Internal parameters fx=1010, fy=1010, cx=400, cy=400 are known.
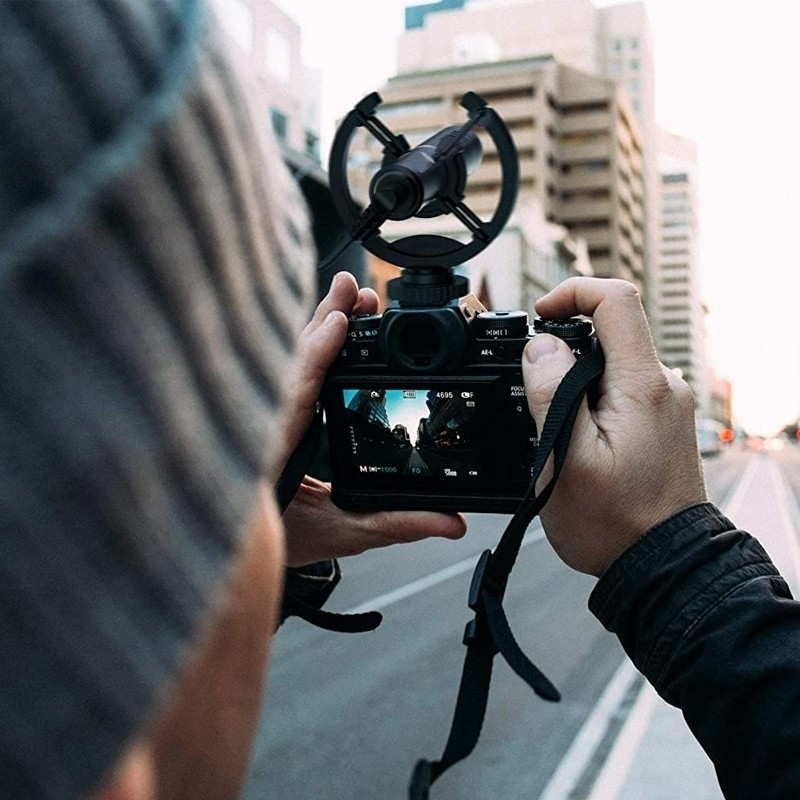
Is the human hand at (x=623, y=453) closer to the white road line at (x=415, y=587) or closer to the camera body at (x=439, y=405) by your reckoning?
the camera body at (x=439, y=405)

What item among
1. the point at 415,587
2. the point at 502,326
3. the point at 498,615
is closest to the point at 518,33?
the point at 415,587

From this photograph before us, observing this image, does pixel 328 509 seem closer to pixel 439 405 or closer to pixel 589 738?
pixel 439 405

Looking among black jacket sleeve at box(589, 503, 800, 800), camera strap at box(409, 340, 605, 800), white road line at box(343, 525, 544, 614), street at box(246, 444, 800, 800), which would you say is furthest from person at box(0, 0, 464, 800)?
white road line at box(343, 525, 544, 614)

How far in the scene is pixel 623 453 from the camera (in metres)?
1.27

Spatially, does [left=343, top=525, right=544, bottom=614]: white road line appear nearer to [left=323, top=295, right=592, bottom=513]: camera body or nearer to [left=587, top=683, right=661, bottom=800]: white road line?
[left=587, top=683, right=661, bottom=800]: white road line

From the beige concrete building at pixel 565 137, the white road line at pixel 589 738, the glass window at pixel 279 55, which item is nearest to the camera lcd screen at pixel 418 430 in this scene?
the white road line at pixel 589 738

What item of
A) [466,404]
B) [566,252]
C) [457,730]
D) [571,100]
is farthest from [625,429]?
[571,100]

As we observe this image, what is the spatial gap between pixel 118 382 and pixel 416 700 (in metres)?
5.66

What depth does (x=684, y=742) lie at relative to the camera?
17.3ft

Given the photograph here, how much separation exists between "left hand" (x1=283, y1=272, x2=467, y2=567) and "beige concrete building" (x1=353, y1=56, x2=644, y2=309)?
5763cm

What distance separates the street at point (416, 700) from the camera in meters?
4.58

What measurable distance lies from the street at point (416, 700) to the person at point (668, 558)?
230 cm

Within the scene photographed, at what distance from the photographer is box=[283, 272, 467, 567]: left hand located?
149 centimetres

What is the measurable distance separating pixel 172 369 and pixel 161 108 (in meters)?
0.10
